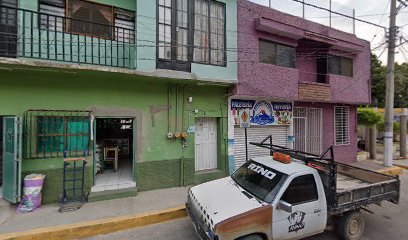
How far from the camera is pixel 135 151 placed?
6.36 meters

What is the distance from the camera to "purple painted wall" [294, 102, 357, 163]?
10430 mm

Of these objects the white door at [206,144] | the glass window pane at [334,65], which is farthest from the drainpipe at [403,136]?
the white door at [206,144]

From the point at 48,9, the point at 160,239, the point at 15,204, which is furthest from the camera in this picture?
the point at 48,9

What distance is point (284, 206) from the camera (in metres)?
3.34

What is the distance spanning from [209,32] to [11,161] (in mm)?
6731

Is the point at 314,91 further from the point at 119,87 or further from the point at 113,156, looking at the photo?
the point at 113,156

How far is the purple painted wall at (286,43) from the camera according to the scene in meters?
7.54

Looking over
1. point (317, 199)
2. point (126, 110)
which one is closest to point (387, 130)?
point (317, 199)

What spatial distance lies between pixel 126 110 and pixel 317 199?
5.45 meters

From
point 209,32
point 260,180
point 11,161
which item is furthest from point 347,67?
point 11,161

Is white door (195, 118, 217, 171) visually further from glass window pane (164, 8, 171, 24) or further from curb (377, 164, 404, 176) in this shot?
curb (377, 164, 404, 176)

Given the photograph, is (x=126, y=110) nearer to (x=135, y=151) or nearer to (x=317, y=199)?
(x=135, y=151)

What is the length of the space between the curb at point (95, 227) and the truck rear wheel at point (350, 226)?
3.74 meters

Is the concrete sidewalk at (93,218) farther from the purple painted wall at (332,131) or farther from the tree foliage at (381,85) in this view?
the tree foliage at (381,85)
